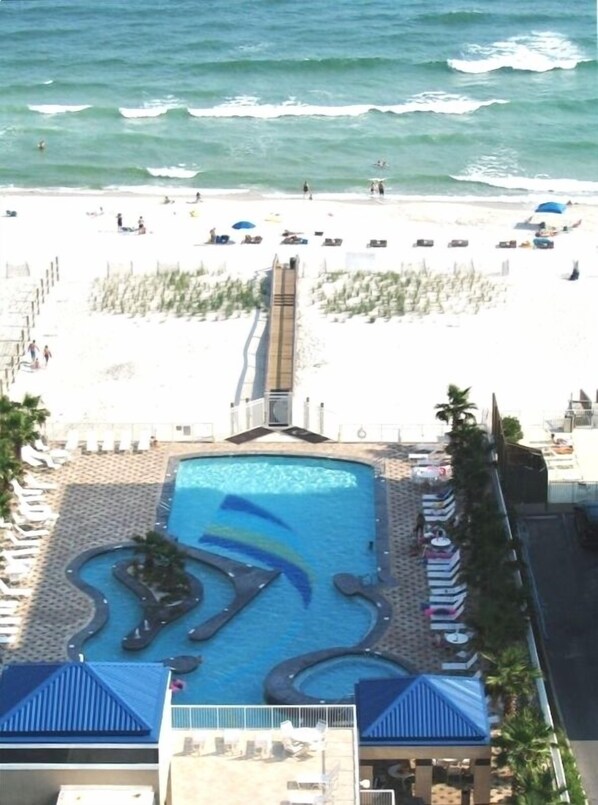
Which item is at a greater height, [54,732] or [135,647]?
[54,732]

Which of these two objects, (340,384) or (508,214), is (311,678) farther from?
(508,214)

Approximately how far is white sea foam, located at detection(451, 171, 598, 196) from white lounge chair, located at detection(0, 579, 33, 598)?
38.9 meters

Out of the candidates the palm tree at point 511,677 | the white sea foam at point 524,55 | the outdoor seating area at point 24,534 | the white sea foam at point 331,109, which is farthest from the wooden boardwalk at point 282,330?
the white sea foam at point 524,55

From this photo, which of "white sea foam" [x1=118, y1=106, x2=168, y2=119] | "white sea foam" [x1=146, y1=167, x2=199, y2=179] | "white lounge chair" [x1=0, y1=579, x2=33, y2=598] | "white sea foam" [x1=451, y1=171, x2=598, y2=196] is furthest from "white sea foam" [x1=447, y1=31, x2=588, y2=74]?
"white lounge chair" [x1=0, y1=579, x2=33, y2=598]

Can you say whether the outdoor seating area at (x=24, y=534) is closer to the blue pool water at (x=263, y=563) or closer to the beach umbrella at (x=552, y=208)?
the blue pool water at (x=263, y=563)

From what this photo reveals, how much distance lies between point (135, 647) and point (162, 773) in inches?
372

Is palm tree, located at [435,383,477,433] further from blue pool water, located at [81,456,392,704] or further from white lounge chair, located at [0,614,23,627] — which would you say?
white lounge chair, located at [0,614,23,627]

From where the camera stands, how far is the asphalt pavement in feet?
108

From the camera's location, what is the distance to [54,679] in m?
27.3

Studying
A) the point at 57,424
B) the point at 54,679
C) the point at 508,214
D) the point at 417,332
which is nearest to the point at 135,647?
the point at 54,679

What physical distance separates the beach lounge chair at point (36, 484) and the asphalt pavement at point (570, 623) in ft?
36.3

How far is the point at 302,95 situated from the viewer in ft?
283

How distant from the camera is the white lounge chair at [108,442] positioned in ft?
146

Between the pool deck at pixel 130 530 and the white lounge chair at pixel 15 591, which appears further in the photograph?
the white lounge chair at pixel 15 591
